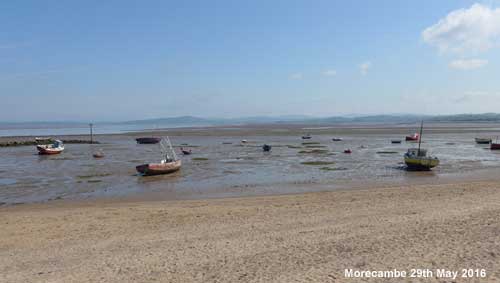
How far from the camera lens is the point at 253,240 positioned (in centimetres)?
1173

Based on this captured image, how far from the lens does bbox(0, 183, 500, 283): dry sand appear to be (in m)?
9.23

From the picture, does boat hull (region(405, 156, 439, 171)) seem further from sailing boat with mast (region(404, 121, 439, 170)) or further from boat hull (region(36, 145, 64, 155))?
boat hull (region(36, 145, 64, 155))

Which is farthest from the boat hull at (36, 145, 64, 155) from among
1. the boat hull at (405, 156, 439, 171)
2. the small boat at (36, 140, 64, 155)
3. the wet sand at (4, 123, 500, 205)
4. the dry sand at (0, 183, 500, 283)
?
the boat hull at (405, 156, 439, 171)

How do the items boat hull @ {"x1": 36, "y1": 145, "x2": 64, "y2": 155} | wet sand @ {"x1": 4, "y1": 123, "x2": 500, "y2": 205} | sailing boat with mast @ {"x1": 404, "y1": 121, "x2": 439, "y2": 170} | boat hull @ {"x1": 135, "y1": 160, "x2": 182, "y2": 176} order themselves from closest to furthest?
wet sand @ {"x1": 4, "y1": 123, "x2": 500, "y2": 205}, boat hull @ {"x1": 135, "y1": 160, "x2": 182, "y2": 176}, sailing boat with mast @ {"x1": 404, "y1": 121, "x2": 439, "y2": 170}, boat hull @ {"x1": 36, "y1": 145, "x2": 64, "y2": 155}

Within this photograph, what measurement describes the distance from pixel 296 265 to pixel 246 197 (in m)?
12.7

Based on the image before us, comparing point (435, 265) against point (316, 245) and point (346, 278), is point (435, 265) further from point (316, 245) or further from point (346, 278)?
point (316, 245)

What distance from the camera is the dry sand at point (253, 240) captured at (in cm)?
923

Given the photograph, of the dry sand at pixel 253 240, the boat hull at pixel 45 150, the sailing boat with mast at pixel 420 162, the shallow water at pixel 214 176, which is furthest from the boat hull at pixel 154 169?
the boat hull at pixel 45 150

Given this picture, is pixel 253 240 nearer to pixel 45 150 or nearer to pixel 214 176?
pixel 214 176

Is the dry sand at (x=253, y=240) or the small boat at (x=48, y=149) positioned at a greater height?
the dry sand at (x=253, y=240)

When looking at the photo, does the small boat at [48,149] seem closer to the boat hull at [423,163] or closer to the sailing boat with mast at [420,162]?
the sailing boat with mast at [420,162]

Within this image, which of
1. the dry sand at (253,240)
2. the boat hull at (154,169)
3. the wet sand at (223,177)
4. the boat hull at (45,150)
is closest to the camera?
the dry sand at (253,240)

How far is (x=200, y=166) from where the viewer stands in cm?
3762

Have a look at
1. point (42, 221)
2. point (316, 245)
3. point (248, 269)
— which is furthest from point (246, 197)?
point (248, 269)
